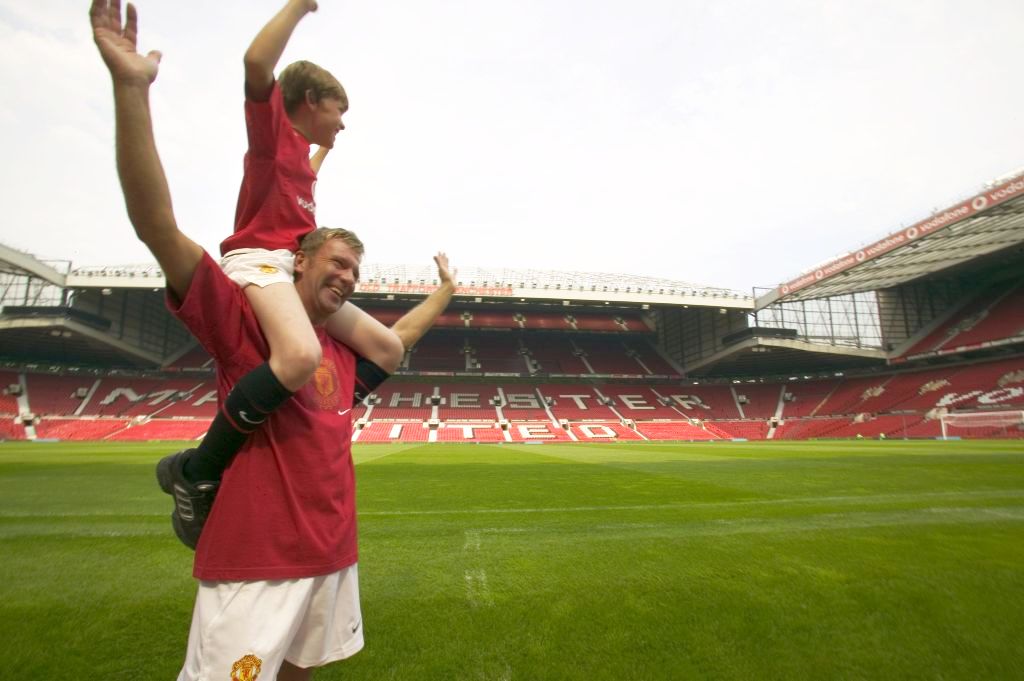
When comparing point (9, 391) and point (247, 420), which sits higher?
point (9, 391)

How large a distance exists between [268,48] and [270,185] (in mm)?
397

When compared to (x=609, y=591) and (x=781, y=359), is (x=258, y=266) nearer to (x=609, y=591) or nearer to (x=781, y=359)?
(x=609, y=591)

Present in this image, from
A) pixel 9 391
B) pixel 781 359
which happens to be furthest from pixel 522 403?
pixel 9 391

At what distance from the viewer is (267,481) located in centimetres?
126

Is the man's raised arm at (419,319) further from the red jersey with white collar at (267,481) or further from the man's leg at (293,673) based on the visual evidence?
the man's leg at (293,673)

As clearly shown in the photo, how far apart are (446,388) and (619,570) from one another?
127 ft

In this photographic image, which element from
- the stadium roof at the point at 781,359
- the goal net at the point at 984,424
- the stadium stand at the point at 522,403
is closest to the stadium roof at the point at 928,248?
the stadium roof at the point at 781,359

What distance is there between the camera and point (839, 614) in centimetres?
231

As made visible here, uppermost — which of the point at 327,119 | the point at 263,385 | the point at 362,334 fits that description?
the point at 327,119

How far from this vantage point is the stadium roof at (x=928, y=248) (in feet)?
68.8

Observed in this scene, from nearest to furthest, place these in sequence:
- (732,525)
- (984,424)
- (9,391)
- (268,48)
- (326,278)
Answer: (268,48) < (326,278) < (732,525) < (984,424) < (9,391)

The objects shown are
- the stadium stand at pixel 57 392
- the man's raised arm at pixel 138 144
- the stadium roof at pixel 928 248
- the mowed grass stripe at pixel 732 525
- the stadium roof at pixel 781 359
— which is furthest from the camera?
the stadium roof at pixel 781 359

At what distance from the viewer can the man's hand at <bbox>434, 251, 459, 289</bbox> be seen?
7.74 feet

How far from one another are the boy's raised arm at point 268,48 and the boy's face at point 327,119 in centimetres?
33
